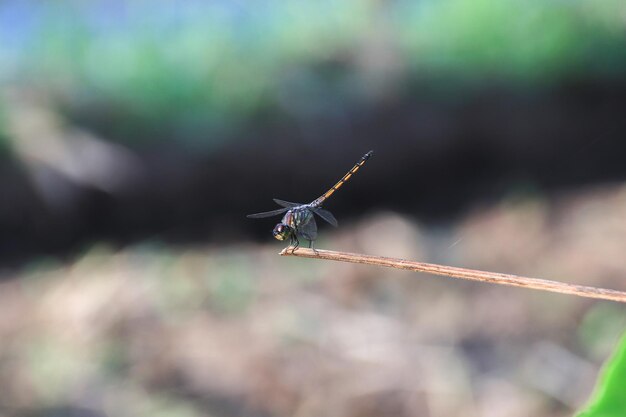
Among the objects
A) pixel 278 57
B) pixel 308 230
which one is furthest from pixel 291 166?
pixel 308 230

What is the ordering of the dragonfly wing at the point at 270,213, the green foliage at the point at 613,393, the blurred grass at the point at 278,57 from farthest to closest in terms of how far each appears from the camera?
the blurred grass at the point at 278,57 < the dragonfly wing at the point at 270,213 < the green foliage at the point at 613,393

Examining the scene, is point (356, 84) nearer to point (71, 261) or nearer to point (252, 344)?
point (71, 261)

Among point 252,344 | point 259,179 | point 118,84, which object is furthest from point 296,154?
point 252,344

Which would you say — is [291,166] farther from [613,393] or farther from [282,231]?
[613,393]

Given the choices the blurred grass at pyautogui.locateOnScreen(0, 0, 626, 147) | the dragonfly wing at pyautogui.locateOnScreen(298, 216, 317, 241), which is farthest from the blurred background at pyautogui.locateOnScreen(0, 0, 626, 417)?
the dragonfly wing at pyautogui.locateOnScreen(298, 216, 317, 241)

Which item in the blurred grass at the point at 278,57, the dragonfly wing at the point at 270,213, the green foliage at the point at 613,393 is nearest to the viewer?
the green foliage at the point at 613,393

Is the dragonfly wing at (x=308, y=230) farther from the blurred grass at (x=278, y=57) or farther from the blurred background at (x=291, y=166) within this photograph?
the blurred grass at (x=278, y=57)

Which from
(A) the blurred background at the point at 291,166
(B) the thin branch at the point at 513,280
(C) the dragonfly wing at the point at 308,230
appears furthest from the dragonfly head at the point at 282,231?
(A) the blurred background at the point at 291,166
